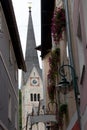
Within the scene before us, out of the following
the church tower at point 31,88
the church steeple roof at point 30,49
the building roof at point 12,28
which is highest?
the building roof at point 12,28

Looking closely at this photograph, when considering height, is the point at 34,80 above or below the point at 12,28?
below

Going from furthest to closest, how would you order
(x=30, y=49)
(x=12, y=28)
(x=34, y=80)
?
(x=30, y=49)
(x=34, y=80)
(x=12, y=28)

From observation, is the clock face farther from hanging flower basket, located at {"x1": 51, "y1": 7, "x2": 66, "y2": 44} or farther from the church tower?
hanging flower basket, located at {"x1": 51, "y1": 7, "x2": 66, "y2": 44}

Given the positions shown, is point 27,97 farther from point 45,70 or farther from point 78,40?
point 78,40

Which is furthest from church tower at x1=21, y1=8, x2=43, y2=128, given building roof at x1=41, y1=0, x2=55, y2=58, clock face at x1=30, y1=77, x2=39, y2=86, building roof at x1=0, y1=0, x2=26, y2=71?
building roof at x1=41, y1=0, x2=55, y2=58

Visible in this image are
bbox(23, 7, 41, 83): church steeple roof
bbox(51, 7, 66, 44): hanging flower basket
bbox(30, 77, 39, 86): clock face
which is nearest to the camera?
bbox(51, 7, 66, 44): hanging flower basket

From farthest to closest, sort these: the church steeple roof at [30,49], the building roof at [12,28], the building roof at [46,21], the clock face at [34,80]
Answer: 1. the church steeple roof at [30,49]
2. the clock face at [34,80]
3. the building roof at [46,21]
4. the building roof at [12,28]

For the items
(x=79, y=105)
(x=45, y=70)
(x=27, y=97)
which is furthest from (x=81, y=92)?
(x=27, y=97)

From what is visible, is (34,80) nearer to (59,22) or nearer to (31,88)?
(31,88)

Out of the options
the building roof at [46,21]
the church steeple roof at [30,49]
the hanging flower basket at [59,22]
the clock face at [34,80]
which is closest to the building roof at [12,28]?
the building roof at [46,21]

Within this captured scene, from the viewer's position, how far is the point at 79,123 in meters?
8.80

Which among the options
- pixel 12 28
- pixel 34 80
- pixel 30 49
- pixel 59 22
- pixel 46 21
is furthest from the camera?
pixel 30 49

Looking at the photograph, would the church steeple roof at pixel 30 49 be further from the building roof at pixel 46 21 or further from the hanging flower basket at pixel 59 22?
the hanging flower basket at pixel 59 22

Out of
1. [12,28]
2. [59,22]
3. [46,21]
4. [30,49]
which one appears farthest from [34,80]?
[59,22]
